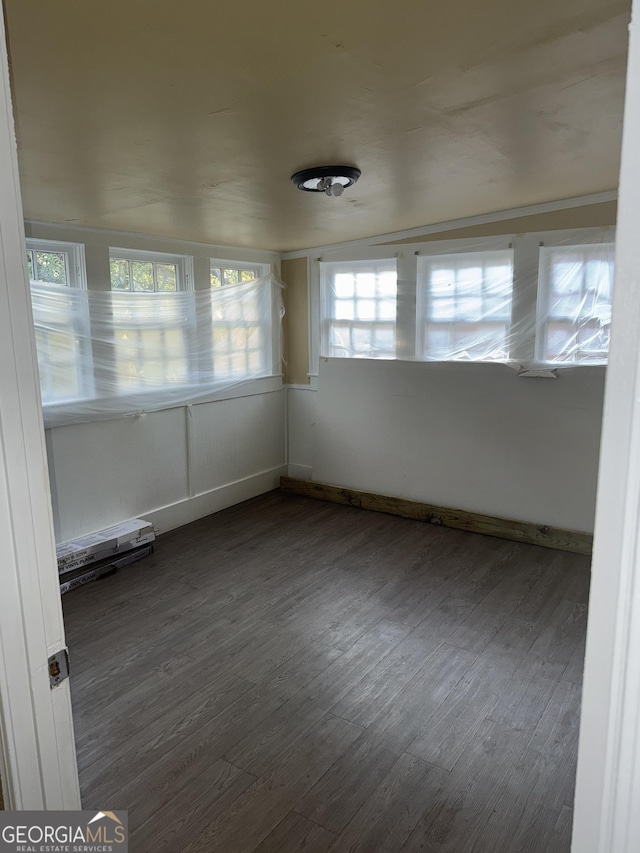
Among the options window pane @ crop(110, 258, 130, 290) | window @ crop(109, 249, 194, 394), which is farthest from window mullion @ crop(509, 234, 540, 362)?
window pane @ crop(110, 258, 130, 290)

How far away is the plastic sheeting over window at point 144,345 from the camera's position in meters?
3.60

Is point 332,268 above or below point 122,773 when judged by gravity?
above

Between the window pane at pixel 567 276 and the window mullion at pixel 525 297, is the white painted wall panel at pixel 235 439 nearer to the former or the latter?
the window mullion at pixel 525 297

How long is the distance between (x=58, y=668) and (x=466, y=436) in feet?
12.8

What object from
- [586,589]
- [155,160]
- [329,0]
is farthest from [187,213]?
[586,589]

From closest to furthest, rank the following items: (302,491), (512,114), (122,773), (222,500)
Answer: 1. (512,114)
2. (122,773)
3. (222,500)
4. (302,491)

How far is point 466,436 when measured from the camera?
177 inches

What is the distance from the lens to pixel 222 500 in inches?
199

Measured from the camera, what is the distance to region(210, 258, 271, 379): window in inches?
189

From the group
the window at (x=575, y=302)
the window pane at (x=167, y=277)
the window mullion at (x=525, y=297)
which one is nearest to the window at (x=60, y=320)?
the window pane at (x=167, y=277)

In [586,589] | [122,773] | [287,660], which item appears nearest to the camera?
[122,773]

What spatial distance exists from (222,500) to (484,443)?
7.61 ft

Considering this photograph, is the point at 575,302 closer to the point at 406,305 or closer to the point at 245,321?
the point at 406,305

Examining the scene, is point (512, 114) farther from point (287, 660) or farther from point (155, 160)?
point (287, 660)
